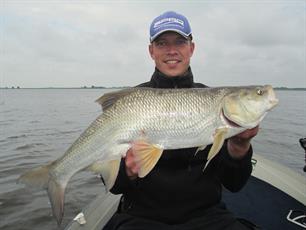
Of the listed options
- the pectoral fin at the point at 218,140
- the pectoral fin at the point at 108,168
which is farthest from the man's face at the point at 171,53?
the pectoral fin at the point at 108,168

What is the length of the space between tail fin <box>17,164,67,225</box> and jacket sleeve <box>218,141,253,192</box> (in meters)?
1.60

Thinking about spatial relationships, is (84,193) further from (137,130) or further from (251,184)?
(137,130)

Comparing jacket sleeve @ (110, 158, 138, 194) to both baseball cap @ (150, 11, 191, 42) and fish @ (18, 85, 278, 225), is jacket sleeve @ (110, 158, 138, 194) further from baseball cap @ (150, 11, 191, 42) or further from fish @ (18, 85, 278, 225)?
baseball cap @ (150, 11, 191, 42)

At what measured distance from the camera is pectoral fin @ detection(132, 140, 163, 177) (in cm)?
306

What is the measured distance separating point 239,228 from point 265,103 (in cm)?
125

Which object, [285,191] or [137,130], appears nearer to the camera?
[137,130]

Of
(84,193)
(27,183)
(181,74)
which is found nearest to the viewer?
(27,183)

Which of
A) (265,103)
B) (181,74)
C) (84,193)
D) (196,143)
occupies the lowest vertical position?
(84,193)

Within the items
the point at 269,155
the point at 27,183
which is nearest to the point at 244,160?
the point at 27,183

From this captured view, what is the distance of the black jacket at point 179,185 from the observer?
3389mm

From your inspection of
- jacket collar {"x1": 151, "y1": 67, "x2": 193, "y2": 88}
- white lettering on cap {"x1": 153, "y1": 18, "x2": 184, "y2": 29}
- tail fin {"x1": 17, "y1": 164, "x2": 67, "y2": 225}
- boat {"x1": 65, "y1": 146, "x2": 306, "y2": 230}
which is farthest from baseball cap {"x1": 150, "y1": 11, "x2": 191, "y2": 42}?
boat {"x1": 65, "y1": 146, "x2": 306, "y2": 230}

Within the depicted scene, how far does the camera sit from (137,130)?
10.2 ft

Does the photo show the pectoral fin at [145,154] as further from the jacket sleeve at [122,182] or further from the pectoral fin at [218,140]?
the pectoral fin at [218,140]

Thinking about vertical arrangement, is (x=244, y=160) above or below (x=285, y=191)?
above
